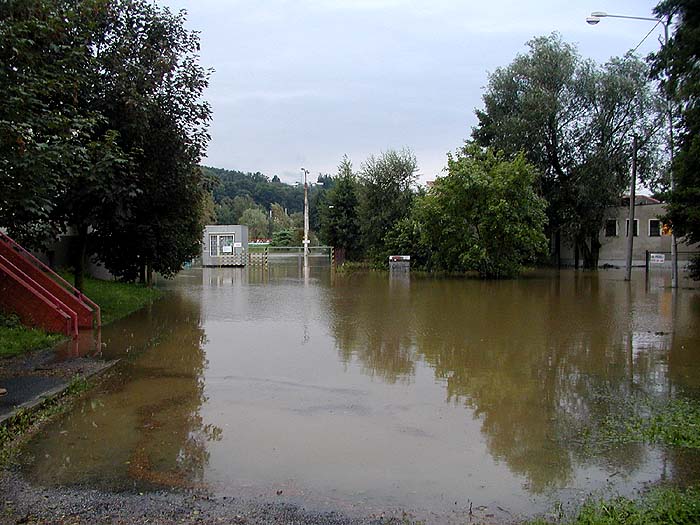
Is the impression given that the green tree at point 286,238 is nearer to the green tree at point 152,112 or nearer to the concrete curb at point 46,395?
the green tree at point 152,112

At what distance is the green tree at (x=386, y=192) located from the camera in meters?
45.3

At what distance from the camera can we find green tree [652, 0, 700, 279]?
44.6 feet

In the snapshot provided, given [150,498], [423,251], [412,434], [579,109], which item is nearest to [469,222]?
[423,251]

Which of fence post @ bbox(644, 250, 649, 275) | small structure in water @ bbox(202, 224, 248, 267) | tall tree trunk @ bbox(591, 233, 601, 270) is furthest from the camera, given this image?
small structure in water @ bbox(202, 224, 248, 267)

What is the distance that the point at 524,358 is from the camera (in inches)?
442

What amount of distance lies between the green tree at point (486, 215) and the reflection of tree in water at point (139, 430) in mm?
21825

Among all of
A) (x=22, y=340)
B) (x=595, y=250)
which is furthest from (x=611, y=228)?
(x=22, y=340)

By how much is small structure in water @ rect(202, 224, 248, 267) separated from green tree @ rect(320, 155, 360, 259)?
6864mm

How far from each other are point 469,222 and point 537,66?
Result: 595 inches

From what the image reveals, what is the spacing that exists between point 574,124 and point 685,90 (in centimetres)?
2942

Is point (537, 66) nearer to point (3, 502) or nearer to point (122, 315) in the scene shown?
point (122, 315)

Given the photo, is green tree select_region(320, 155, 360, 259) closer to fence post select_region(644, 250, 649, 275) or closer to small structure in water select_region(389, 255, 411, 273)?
small structure in water select_region(389, 255, 411, 273)

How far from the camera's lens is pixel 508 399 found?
→ 8.50 metres

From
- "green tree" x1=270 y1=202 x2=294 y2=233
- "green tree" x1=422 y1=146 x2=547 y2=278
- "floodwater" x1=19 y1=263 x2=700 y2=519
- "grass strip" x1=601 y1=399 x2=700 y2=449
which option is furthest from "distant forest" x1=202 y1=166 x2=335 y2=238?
"grass strip" x1=601 y1=399 x2=700 y2=449
